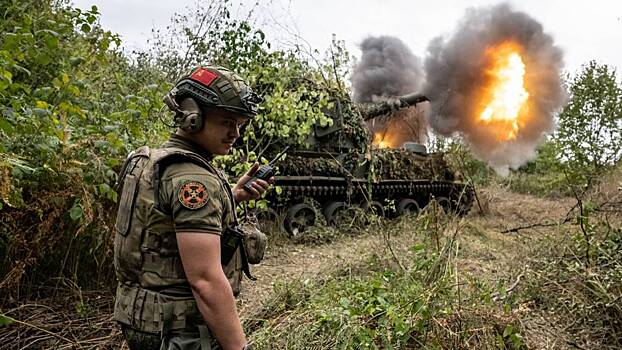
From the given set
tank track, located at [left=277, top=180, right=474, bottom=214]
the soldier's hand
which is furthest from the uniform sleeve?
tank track, located at [left=277, top=180, right=474, bottom=214]

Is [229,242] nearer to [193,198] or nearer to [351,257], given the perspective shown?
[193,198]

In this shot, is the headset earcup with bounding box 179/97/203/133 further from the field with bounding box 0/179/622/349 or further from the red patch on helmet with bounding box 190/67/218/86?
the field with bounding box 0/179/622/349

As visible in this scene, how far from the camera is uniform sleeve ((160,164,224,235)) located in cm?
168

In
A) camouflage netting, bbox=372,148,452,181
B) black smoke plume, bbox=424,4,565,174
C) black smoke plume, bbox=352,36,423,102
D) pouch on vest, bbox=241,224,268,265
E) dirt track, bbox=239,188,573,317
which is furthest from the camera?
black smoke plume, bbox=352,36,423,102

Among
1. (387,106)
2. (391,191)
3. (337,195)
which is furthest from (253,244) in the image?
(387,106)

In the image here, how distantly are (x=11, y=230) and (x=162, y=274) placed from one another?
8.62 ft

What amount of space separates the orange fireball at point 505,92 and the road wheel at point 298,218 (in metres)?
4.13

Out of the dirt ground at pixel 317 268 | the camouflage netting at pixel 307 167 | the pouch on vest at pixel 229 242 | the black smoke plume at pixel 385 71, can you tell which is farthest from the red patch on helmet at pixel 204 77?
the black smoke plume at pixel 385 71

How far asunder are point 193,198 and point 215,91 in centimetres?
44

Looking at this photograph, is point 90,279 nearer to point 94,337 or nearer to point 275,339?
point 94,337

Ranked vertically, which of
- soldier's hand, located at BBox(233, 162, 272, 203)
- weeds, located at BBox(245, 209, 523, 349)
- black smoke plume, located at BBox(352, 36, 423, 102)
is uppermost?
black smoke plume, located at BBox(352, 36, 423, 102)

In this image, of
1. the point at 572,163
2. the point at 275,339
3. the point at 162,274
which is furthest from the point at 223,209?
the point at 572,163

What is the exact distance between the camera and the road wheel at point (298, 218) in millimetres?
9414

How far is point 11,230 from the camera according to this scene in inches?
150
